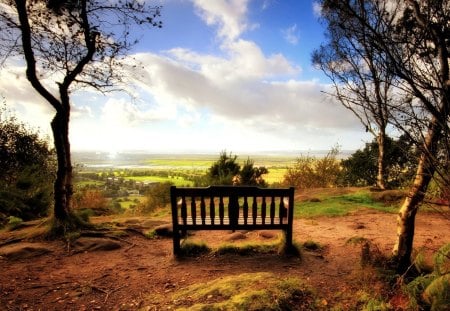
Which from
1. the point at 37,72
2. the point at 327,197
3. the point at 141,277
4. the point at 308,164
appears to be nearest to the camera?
the point at 141,277

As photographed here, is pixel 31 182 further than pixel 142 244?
Yes

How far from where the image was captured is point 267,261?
5.79m

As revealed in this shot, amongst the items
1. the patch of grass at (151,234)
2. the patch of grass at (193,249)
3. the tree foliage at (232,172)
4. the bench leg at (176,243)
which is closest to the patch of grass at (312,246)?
the patch of grass at (193,249)

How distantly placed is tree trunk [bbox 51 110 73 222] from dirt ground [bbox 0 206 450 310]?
0.91 metres

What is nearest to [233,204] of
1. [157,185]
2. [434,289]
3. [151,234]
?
[151,234]

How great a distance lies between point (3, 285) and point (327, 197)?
12.5 metres

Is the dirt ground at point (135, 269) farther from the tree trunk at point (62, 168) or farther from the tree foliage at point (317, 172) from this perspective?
the tree foliage at point (317, 172)

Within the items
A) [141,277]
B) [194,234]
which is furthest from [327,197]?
[141,277]

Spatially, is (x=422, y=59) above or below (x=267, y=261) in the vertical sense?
above

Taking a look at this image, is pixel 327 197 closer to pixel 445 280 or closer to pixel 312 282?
pixel 312 282

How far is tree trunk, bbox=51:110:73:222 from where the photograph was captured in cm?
749

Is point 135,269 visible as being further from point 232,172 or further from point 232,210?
point 232,172

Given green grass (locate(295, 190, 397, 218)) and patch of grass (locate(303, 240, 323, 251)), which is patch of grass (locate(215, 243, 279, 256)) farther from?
green grass (locate(295, 190, 397, 218))

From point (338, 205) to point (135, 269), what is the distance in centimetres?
905
